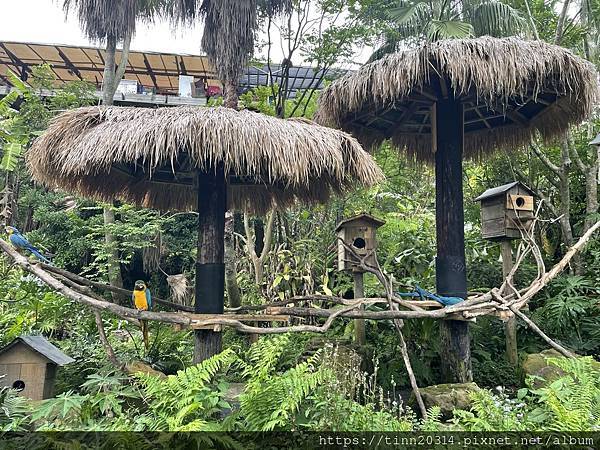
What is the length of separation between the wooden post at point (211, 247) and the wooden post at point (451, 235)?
2.24 m

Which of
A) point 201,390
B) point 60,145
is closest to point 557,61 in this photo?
point 201,390

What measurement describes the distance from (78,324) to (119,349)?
27.8 inches

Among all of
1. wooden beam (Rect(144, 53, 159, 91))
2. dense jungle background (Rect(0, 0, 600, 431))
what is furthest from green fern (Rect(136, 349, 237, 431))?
wooden beam (Rect(144, 53, 159, 91))

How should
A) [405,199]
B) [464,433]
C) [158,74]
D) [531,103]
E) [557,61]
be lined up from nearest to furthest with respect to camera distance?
[464,433], [557,61], [531,103], [405,199], [158,74]

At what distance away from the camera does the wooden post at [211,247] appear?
4.05m

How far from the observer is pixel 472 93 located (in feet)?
15.2

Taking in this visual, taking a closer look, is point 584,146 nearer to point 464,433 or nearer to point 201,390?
point 464,433

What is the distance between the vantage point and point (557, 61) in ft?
13.0

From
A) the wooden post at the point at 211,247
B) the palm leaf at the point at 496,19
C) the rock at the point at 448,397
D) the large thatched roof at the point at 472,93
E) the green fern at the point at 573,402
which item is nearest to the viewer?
the green fern at the point at 573,402

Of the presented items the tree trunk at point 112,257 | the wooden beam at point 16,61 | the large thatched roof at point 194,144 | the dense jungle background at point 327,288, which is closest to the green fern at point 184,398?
the dense jungle background at point 327,288

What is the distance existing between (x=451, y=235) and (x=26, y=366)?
388cm

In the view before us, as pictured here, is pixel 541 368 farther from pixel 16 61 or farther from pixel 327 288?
pixel 16 61

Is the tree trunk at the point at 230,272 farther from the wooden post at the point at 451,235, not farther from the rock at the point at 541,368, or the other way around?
the rock at the point at 541,368

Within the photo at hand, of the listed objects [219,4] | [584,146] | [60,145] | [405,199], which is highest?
[219,4]
